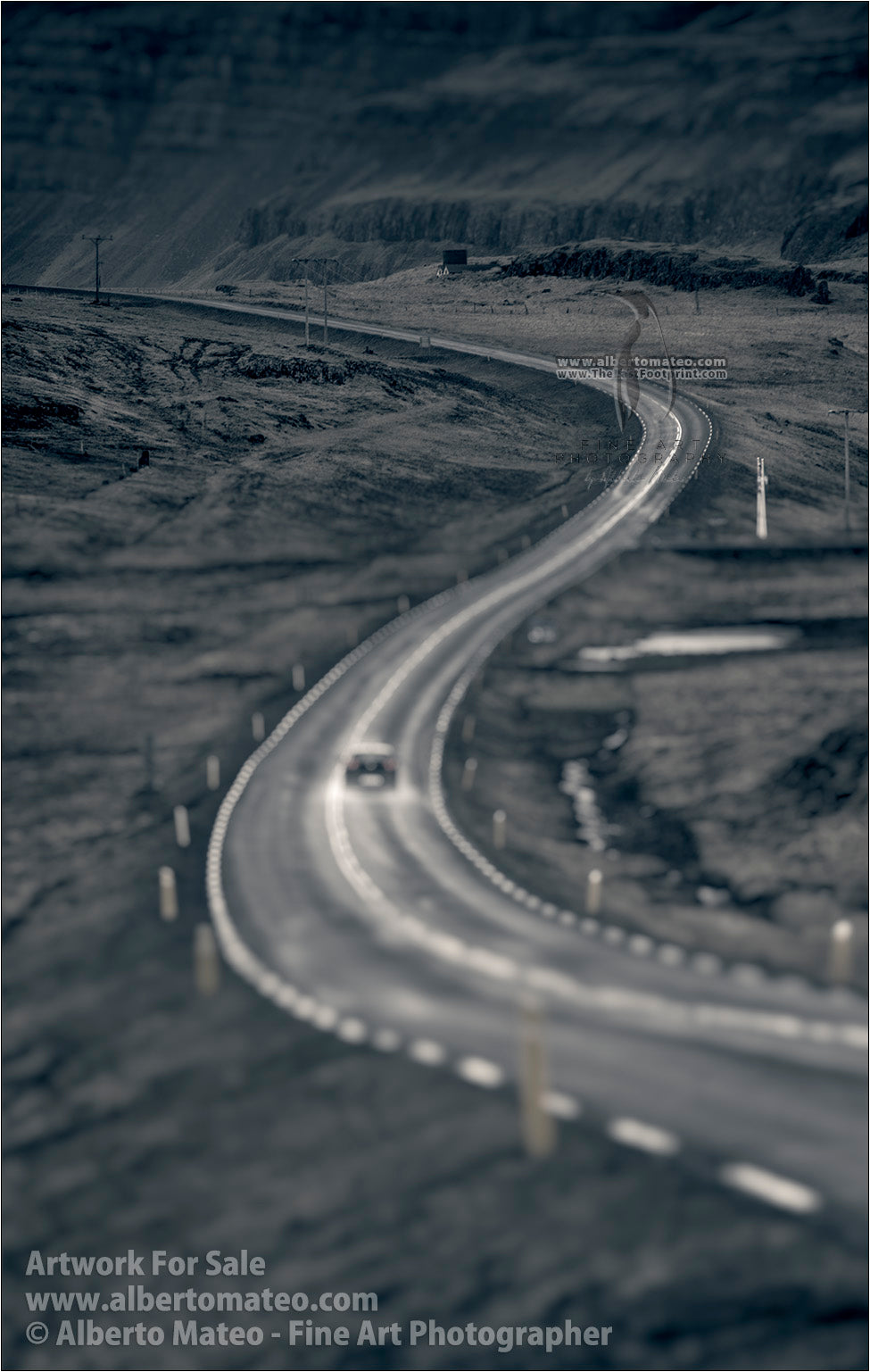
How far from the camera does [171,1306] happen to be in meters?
25.2

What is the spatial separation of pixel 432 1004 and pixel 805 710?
122ft

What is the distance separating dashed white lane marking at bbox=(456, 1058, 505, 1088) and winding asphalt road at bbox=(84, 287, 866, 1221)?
32 mm

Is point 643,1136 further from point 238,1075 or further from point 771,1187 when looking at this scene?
point 238,1075

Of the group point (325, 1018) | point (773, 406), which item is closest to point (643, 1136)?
point (325, 1018)

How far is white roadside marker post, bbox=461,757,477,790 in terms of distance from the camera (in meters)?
56.3

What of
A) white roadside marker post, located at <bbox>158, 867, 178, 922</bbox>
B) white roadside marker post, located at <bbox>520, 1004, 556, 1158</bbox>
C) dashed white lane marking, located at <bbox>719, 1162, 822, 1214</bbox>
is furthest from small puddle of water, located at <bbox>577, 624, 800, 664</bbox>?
dashed white lane marking, located at <bbox>719, 1162, 822, 1214</bbox>

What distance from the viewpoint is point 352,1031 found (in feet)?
98.1

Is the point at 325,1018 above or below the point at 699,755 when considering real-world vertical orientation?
below

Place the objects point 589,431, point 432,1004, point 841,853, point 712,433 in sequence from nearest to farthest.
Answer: point 432,1004, point 841,853, point 712,433, point 589,431

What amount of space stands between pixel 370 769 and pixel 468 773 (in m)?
6.19

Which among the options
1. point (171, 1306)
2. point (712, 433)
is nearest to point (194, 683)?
point (171, 1306)

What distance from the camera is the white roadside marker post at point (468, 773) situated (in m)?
56.3

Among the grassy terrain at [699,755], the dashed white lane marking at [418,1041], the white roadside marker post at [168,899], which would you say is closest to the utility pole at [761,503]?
the grassy terrain at [699,755]

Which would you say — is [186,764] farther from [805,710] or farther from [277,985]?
[277,985]
